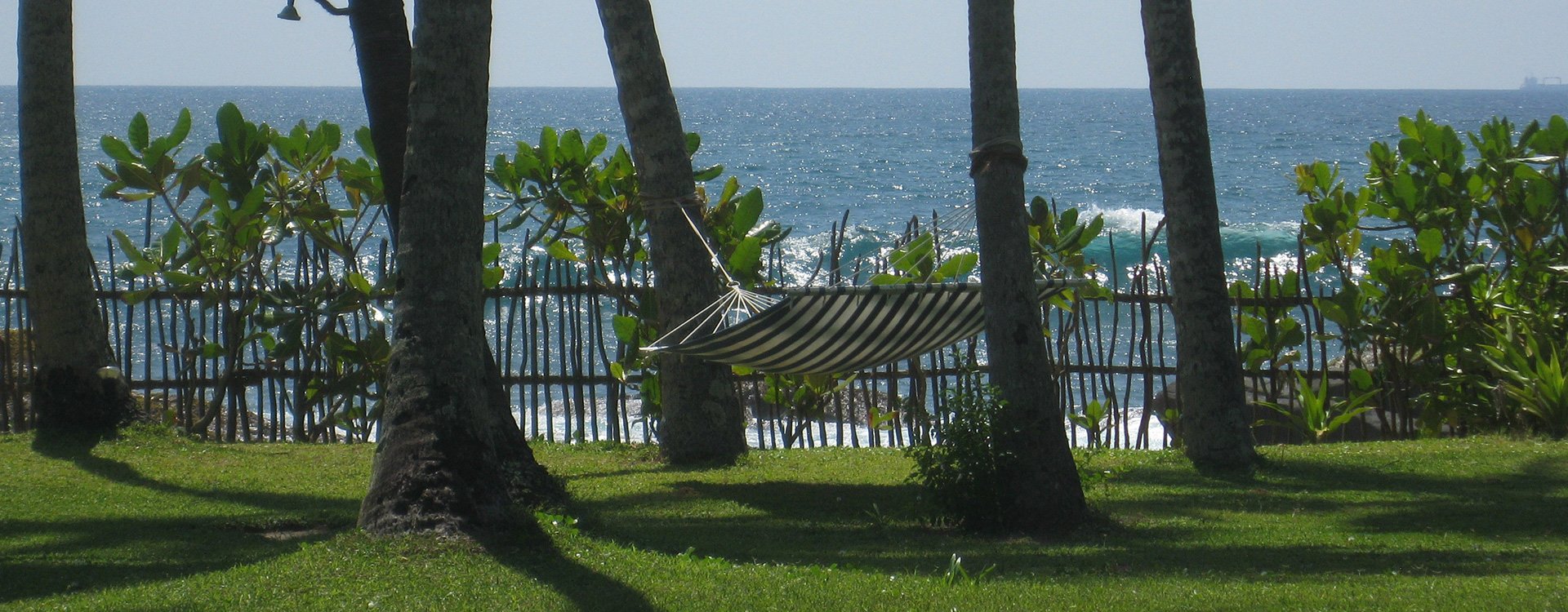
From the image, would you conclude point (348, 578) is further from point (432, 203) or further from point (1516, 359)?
point (1516, 359)

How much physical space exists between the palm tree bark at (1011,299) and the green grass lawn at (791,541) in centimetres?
18

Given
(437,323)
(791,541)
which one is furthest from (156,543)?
(791,541)

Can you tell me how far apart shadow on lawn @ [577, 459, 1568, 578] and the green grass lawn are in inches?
0.6

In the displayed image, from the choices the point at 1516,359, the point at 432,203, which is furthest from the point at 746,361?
the point at 1516,359

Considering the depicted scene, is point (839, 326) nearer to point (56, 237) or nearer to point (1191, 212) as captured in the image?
point (1191, 212)

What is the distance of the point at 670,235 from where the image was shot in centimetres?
576

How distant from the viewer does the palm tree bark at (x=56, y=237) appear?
19.4ft

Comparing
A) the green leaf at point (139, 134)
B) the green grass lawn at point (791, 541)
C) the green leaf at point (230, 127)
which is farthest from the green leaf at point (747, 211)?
the green leaf at point (139, 134)

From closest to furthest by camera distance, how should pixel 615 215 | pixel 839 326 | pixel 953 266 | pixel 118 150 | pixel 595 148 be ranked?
pixel 839 326, pixel 953 266, pixel 118 150, pixel 595 148, pixel 615 215

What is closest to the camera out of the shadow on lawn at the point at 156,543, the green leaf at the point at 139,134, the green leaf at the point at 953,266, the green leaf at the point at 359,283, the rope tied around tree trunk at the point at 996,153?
the shadow on lawn at the point at 156,543

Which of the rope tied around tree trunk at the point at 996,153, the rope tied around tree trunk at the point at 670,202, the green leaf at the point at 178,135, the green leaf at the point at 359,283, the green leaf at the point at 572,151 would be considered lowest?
the green leaf at the point at 359,283

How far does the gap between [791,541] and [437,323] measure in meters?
1.37

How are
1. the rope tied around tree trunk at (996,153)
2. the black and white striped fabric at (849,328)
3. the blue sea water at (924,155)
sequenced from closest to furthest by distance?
the rope tied around tree trunk at (996,153) < the black and white striped fabric at (849,328) < the blue sea water at (924,155)

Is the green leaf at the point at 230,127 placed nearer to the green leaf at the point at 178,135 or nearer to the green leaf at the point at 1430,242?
the green leaf at the point at 178,135
